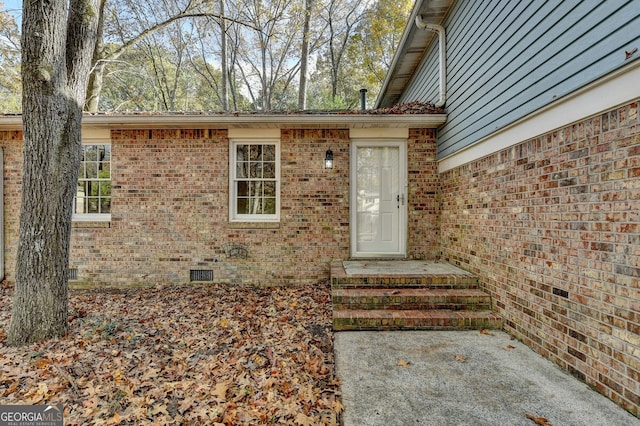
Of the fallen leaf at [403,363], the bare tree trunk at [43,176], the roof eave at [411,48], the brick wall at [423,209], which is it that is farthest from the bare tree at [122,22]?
the fallen leaf at [403,363]

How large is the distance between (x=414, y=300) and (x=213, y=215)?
369cm

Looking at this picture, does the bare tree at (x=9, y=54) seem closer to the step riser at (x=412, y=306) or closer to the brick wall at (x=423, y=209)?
the brick wall at (x=423, y=209)

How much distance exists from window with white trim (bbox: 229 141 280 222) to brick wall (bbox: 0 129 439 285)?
6.7 inches

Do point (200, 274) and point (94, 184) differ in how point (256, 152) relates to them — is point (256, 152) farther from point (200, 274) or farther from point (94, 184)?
point (94, 184)

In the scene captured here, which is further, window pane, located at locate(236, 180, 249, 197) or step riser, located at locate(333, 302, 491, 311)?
window pane, located at locate(236, 180, 249, 197)

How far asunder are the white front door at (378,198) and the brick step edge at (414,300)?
1.71 m

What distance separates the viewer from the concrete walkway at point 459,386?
1.92m

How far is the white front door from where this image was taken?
5.37 m

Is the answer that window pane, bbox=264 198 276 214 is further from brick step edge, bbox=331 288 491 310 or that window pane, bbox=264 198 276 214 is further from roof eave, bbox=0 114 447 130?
brick step edge, bbox=331 288 491 310

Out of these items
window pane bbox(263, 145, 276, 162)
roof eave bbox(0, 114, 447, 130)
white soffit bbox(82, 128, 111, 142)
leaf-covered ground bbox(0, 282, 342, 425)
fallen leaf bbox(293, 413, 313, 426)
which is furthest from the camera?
window pane bbox(263, 145, 276, 162)

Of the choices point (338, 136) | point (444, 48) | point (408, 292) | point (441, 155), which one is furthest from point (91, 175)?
point (444, 48)

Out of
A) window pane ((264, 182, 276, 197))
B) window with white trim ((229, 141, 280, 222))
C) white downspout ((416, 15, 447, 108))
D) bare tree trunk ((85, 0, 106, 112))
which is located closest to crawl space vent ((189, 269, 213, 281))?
window with white trim ((229, 141, 280, 222))

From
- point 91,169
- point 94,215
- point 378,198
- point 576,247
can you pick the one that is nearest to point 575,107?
point 576,247

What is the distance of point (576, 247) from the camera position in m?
2.39
